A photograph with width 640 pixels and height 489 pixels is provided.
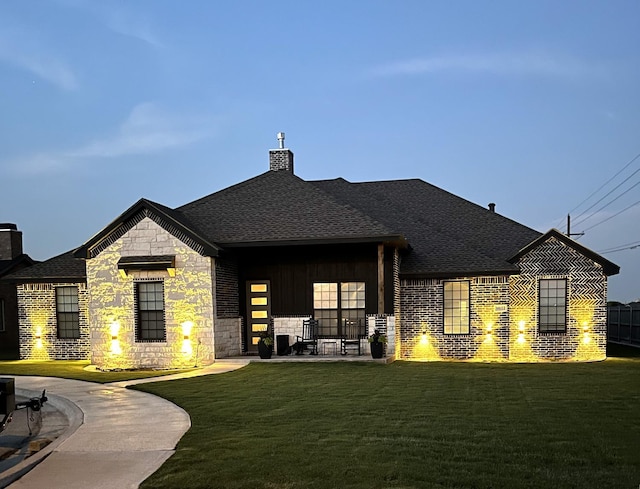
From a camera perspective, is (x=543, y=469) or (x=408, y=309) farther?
(x=408, y=309)

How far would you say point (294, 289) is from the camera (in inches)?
→ 716

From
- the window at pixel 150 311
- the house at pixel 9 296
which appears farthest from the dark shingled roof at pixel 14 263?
the window at pixel 150 311

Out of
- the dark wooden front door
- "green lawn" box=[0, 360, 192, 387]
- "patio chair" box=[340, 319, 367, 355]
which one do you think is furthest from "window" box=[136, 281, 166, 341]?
"patio chair" box=[340, 319, 367, 355]

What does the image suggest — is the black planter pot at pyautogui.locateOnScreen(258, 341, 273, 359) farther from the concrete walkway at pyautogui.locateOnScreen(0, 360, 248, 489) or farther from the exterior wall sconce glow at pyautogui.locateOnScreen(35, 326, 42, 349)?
the exterior wall sconce glow at pyautogui.locateOnScreen(35, 326, 42, 349)

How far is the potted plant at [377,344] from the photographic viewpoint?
16.5m

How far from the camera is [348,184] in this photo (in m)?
24.8

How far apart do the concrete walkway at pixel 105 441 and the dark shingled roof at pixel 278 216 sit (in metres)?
6.71

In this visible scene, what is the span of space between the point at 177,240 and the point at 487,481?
511 inches

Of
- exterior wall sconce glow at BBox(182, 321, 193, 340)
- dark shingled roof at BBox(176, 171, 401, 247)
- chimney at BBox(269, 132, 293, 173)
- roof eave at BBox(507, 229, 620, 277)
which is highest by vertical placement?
chimney at BBox(269, 132, 293, 173)

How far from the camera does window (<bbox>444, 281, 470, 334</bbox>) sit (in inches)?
733

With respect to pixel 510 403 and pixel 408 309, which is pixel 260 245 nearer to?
pixel 408 309

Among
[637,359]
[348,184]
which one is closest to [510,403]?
[637,359]

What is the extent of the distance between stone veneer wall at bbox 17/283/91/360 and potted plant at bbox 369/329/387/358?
1005 cm

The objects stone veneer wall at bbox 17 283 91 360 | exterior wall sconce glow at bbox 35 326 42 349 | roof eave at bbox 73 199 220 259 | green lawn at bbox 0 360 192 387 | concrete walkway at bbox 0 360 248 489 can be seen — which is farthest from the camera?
exterior wall sconce glow at bbox 35 326 42 349
